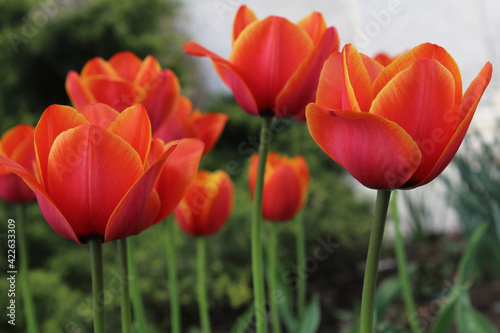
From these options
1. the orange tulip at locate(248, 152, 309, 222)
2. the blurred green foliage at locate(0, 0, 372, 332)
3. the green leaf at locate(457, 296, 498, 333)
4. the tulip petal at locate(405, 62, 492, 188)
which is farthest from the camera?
the blurred green foliage at locate(0, 0, 372, 332)

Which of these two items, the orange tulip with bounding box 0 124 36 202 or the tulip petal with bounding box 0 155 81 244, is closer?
the tulip petal with bounding box 0 155 81 244

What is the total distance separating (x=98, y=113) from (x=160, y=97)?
14 centimetres

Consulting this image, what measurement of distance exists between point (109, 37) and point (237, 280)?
181 centimetres

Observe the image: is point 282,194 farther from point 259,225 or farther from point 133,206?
point 133,206

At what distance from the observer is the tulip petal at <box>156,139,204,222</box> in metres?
0.32

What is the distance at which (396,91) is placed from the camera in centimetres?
26

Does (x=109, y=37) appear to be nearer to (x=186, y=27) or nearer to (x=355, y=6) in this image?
(x=186, y=27)

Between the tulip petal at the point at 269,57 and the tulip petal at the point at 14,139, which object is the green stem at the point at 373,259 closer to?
the tulip petal at the point at 269,57

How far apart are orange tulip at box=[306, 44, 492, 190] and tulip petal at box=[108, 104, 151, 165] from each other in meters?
0.09

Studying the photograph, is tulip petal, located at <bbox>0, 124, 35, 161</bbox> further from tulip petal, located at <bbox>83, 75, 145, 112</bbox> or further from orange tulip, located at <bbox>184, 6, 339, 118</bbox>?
orange tulip, located at <bbox>184, 6, 339, 118</bbox>

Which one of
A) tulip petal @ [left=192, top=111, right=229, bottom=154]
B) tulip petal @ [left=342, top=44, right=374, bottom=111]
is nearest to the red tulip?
tulip petal @ [left=342, top=44, right=374, bottom=111]

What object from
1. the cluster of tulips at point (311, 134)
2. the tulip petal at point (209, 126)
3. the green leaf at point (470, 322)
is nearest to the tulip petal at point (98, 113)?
the cluster of tulips at point (311, 134)

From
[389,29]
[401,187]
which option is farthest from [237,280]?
[389,29]

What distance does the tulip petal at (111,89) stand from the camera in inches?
18.4
